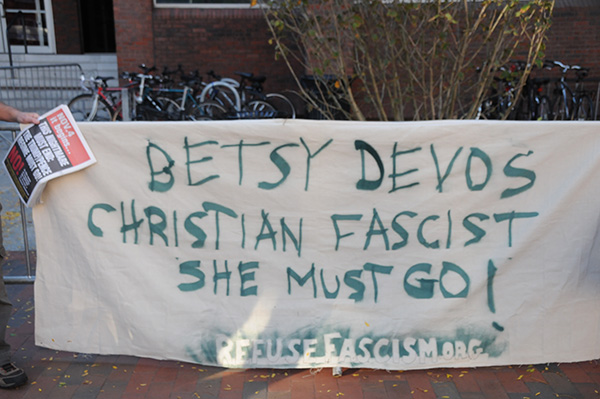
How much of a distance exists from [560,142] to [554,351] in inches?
48.3

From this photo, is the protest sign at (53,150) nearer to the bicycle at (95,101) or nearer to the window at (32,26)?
the bicycle at (95,101)

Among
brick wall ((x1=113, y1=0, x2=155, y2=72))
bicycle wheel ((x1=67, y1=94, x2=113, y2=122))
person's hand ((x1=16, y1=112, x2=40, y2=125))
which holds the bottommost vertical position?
bicycle wheel ((x1=67, y1=94, x2=113, y2=122))

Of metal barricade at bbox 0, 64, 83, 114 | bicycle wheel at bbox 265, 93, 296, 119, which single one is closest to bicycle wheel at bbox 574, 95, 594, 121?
bicycle wheel at bbox 265, 93, 296, 119

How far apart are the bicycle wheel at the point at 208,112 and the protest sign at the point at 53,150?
6103 mm

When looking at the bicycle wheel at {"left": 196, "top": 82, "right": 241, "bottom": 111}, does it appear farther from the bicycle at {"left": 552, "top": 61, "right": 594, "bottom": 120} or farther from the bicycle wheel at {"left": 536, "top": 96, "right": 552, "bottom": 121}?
the bicycle at {"left": 552, "top": 61, "right": 594, "bottom": 120}

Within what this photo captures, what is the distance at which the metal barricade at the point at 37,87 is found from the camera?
11211 mm

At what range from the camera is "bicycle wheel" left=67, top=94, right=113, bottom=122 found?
9648mm

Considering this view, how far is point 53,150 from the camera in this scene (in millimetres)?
3391

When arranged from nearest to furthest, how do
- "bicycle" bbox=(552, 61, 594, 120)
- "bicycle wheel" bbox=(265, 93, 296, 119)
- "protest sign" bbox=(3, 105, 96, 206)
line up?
"protest sign" bbox=(3, 105, 96, 206)
"bicycle" bbox=(552, 61, 594, 120)
"bicycle wheel" bbox=(265, 93, 296, 119)

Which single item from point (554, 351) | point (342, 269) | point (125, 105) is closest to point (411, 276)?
point (342, 269)

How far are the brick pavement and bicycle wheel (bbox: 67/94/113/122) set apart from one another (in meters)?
6.62

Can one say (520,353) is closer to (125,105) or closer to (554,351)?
(554,351)

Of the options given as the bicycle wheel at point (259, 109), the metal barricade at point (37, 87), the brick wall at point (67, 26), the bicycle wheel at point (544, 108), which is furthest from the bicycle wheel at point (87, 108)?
the bicycle wheel at point (544, 108)

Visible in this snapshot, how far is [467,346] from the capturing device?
3.48 metres
